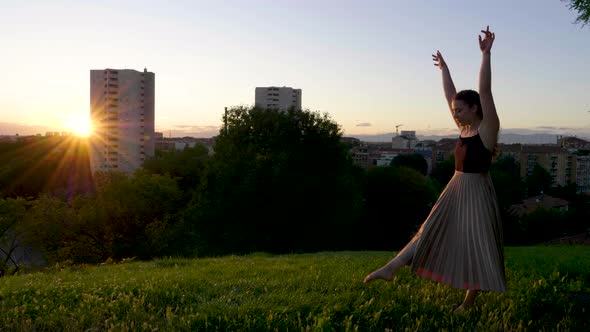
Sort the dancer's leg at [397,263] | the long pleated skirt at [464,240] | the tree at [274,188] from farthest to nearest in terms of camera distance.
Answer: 1. the tree at [274,188]
2. the dancer's leg at [397,263]
3. the long pleated skirt at [464,240]

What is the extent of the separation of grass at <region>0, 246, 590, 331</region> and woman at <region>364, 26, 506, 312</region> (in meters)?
0.41

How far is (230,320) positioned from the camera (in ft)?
17.4

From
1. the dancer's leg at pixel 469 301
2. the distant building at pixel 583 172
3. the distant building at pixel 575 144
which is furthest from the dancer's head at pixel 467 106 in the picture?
the distant building at pixel 575 144

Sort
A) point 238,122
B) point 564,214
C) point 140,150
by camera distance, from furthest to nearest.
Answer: point 140,150 → point 564,214 → point 238,122

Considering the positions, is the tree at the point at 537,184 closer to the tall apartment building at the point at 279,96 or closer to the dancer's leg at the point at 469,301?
the tall apartment building at the point at 279,96

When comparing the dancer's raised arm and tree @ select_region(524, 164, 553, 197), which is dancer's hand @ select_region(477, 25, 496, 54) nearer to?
the dancer's raised arm

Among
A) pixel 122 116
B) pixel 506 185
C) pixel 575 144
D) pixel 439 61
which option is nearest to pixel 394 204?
pixel 506 185

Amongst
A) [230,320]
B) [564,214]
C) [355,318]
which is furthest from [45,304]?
[564,214]

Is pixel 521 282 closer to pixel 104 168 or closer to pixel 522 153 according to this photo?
pixel 104 168

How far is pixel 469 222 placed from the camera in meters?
5.87

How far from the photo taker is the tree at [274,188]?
1200 inches

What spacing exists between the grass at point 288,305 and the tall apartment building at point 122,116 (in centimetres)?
10525

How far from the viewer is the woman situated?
5.77 m

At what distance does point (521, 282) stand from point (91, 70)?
123848 mm
